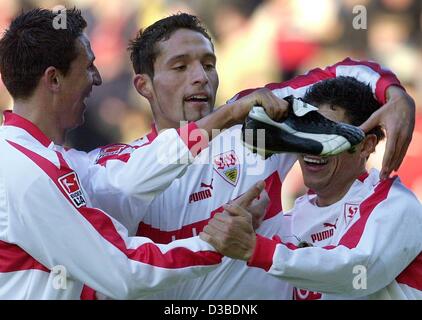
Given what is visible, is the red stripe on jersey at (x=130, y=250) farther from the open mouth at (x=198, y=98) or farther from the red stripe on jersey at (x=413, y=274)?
the open mouth at (x=198, y=98)

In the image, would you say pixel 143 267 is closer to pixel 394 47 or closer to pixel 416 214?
pixel 416 214

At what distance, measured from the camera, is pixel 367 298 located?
314cm

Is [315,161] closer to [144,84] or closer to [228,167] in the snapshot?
[228,167]

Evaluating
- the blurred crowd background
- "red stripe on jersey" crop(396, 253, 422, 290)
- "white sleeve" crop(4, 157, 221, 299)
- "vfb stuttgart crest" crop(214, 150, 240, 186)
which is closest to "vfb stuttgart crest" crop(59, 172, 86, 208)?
"white sleeve" crop(4, 157, 221, 299)

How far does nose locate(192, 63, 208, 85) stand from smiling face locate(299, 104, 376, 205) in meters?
0.53

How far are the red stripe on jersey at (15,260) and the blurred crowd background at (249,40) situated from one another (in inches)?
162

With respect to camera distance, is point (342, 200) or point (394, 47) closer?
point (342, 200)

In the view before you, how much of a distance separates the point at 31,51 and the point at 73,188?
23.9 inches

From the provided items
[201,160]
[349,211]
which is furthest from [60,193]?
[349,211]

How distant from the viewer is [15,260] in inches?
115

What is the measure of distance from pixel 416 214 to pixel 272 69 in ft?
14.2

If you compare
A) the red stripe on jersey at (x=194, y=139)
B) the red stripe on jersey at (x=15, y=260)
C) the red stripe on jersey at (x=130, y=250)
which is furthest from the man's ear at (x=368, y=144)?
the red stripe on jersey at (x=15, y=260)

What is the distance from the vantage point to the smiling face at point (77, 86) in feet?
10.6
